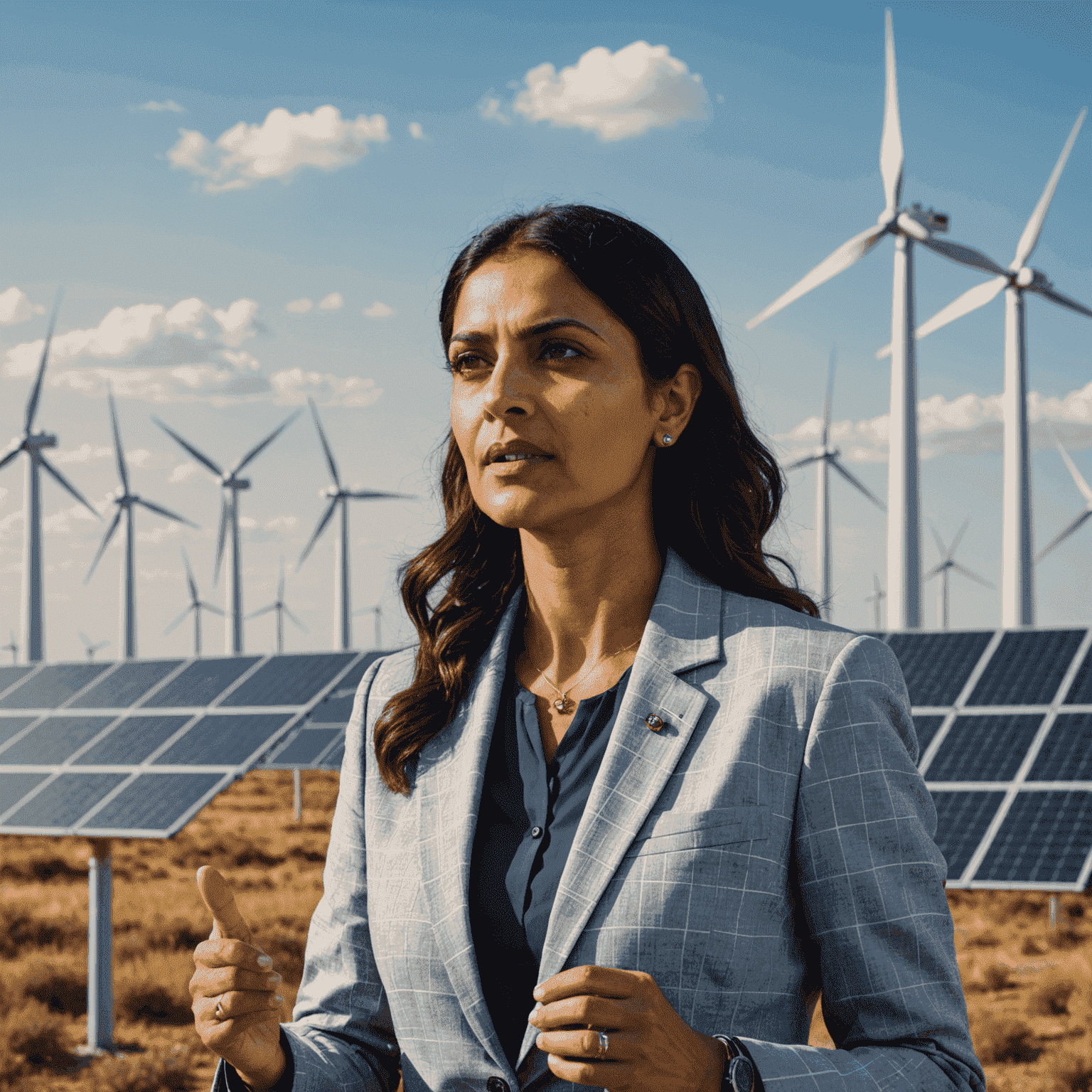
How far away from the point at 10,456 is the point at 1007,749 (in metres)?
42.0

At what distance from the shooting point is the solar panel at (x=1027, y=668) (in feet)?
54.4

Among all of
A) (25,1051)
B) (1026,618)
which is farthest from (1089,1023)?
(1026,618)

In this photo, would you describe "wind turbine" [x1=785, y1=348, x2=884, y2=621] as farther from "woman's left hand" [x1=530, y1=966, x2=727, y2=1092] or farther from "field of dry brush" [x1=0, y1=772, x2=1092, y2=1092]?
"woman's left hand" [x1=530, y1=966, x2=727, y2=1092]

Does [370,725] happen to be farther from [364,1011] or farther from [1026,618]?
[1026,618]

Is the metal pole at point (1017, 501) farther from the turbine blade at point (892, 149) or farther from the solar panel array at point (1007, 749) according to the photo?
the solar panel array at point (1007, 749)

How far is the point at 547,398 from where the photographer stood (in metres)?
3.09

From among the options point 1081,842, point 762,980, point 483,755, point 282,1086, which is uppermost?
point 483,755

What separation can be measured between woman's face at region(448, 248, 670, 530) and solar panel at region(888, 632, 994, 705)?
14387 mm

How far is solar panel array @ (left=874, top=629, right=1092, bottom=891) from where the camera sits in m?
13.5

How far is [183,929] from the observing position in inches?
1005

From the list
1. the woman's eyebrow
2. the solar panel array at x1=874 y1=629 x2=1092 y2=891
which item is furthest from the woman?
the solar panel array at x1=874 y1=629 x2=1092 y2=891

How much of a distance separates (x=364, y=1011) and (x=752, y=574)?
1.63 m

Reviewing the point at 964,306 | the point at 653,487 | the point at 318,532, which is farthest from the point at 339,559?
the point at 653,487

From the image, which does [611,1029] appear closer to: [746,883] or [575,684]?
[746,883]
